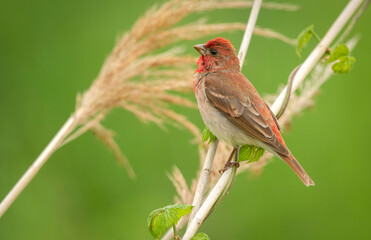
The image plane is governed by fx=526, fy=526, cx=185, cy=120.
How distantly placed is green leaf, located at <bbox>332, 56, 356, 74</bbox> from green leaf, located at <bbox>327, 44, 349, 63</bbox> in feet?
0.07

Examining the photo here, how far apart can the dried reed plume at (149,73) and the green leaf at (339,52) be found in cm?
65

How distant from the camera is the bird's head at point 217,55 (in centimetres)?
389

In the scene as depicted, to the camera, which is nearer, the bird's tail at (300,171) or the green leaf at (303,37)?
the green leaf at (303,37)

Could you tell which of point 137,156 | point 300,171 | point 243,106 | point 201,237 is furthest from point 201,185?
point 137,156

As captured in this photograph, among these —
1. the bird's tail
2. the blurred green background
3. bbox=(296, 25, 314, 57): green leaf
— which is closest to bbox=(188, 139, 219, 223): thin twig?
the bird's tail

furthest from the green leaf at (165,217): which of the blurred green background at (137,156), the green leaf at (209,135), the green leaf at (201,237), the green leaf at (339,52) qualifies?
the blurred green background at (137,156)

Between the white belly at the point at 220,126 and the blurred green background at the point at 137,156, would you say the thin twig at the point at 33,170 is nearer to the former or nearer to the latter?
the white belly at the point at 220,126

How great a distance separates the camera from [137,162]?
208 inches

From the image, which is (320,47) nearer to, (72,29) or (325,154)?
(325,154)

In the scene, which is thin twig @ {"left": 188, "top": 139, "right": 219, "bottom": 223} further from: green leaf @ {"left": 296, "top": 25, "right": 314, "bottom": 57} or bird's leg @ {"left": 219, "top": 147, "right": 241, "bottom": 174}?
green leaf @ {"left": 296, "top": 25, "right": 314, "bottom": 57}

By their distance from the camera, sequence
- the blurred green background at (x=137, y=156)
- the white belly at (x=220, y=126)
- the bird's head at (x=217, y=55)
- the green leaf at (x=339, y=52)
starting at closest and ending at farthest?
the green leaf at (x=339, y=52), the white belly at (x=220, y=126), the bird's head at (x=217, y=55), the blurred green background at (x=137, y=156)

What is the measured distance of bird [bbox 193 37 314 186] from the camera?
10.8 feet

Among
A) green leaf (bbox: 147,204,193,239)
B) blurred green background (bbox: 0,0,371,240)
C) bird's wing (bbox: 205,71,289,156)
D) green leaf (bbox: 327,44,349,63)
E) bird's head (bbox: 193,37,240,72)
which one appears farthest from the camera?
blurred green background (bbox: 0,0,371,240)

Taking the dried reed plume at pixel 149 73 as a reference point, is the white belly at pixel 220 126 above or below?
below
